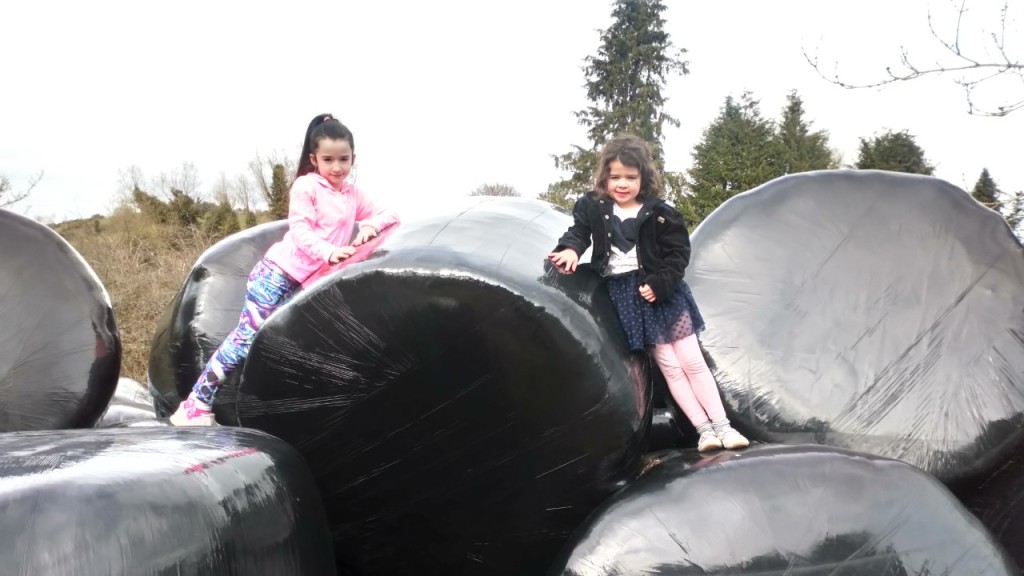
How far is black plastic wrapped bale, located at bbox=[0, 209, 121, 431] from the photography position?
11.5 feet

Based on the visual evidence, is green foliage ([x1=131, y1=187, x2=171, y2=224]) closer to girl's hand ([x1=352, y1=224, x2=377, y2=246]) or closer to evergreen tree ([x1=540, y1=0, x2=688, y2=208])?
evergreen tree ([x1=540, y1=0, x2=688, y2=208])

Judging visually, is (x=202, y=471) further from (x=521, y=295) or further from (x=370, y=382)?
(x=521, y=295)

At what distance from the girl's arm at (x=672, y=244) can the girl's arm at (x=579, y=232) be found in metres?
0.22

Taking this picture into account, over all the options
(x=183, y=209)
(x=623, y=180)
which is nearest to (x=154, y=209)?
(x=183, y=209)

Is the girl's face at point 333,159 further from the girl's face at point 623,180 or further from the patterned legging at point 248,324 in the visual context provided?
the girl's face at point 623,180

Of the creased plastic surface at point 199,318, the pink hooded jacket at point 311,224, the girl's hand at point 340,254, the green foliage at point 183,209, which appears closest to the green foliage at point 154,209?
the green foliage at point 183,209

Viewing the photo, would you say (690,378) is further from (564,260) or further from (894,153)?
(894,153)

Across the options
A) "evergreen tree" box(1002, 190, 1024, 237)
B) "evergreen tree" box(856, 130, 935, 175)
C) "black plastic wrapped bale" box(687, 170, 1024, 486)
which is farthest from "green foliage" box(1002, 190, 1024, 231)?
"evergreen tree" box(856, 130, 935, 175)

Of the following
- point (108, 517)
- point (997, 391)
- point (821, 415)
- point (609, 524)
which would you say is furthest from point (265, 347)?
point (997, 391)

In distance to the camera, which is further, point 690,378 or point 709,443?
point 690,378

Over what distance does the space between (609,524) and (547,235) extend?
100 centimetres

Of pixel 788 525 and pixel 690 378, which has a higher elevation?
pixel 690 378

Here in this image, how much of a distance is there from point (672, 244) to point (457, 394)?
865 mm

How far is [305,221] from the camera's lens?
10.7ft
